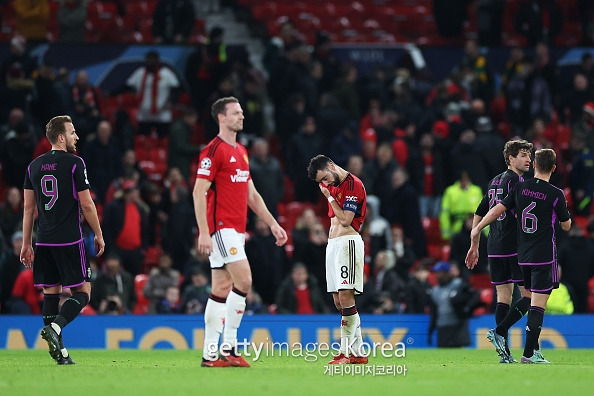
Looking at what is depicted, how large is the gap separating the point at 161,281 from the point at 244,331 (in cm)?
203

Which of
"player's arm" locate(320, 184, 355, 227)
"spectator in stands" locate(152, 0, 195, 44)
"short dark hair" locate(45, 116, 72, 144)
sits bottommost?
"player's arm" locate(320, 184, 355, 227)

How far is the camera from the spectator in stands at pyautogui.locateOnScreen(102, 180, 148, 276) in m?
20.0

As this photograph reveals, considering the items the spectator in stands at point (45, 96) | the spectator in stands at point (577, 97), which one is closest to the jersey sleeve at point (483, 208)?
the spectator in stands at point (45, 96)

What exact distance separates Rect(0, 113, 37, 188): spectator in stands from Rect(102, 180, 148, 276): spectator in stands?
228 centimetres

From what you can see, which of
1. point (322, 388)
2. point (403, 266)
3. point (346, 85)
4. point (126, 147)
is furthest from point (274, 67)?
point (322, 388)

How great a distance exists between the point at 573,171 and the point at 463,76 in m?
3.17

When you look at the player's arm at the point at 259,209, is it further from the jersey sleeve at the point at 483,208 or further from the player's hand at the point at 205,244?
the jersey sleeve at the point at 483,208

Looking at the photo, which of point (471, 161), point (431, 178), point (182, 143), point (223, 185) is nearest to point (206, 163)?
point (223, 185)

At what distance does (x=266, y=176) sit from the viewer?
21.1 m

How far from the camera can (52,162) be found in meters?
12.1

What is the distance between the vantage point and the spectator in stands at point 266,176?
68.9ft

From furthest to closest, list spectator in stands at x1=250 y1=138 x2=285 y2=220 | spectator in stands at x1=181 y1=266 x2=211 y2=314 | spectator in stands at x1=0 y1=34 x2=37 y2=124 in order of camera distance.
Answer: spectator in stands at x1=0 y1=34 x2=37 y2=124, spectator in stands at x1=250 y1=138 x2=285 y2=220, spectator in stands at x1=181 y1=266 x2=211 y2=314

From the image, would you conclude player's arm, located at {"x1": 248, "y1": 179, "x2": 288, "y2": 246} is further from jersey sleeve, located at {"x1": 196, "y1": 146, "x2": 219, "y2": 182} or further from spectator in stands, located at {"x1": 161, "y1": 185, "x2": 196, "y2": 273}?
spectator in stands, located at {"x1": 161, "y1": 185, "x2": 196, "y2": 273}

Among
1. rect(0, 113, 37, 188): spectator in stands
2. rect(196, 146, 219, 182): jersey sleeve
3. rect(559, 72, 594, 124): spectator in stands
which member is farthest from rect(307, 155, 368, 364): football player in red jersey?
rect(559, 72, 594, 124): spectator in stands
